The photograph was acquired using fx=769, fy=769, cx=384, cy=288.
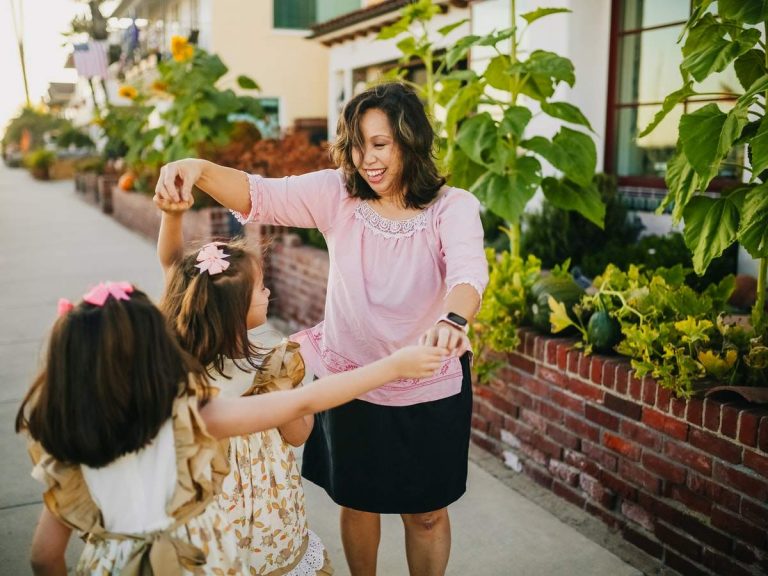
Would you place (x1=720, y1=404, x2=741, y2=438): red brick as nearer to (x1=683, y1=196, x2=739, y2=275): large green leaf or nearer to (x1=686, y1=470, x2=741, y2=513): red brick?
(x1=686, y1=470, x2=741, y2=513): red brick

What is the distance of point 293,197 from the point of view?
2326mm

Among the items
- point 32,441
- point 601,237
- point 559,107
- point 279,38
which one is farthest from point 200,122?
point 279,38

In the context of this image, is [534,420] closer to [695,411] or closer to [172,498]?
[695,411]

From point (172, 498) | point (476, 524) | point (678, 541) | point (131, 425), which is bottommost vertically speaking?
point (476, 524)

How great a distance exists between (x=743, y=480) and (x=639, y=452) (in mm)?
472

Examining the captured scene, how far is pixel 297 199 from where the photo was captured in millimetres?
2338

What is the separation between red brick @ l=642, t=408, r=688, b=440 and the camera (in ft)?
9.09

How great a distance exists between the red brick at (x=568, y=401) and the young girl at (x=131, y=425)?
1.71 meters

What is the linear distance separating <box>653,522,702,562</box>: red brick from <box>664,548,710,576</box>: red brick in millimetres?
22

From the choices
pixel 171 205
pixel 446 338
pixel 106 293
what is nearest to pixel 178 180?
pixel 171 205

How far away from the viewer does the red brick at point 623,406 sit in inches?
117

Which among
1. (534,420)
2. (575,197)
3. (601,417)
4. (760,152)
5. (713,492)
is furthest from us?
(575,197)

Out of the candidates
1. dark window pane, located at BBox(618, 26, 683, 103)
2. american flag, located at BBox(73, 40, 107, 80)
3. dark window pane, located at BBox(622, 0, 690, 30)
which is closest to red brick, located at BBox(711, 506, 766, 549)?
dark window pane, located at BBox(618, 26, 683, 103)

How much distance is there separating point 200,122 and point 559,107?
568 centimetres
